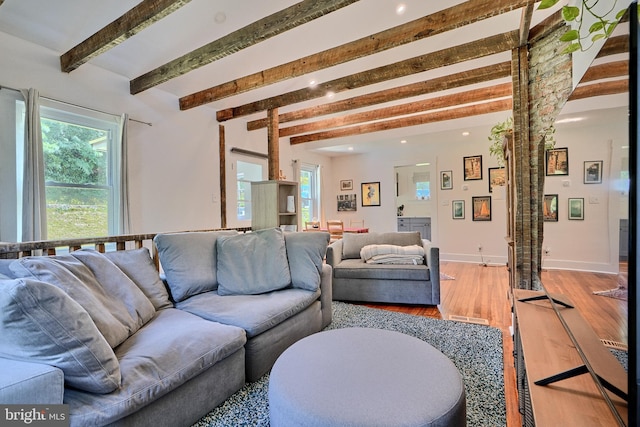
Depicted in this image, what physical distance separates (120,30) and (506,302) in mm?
4515

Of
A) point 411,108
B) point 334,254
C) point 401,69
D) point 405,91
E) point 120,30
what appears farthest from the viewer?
point 411,108

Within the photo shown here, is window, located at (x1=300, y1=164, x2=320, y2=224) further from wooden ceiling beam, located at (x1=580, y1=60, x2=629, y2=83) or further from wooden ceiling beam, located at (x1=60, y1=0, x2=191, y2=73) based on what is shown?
wooden ceiling beam, located at (x1=580, y1=60, x2=629, y2=83)

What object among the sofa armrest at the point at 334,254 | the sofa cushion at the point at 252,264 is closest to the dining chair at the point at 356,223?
the sofa armrest at the point at 334,254

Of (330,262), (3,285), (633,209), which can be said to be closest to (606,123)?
(633,209)

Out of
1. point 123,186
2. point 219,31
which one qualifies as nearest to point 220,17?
point 219,31

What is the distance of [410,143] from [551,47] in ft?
13.0

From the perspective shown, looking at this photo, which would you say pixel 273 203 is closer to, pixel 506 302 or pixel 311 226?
pixel 311 226

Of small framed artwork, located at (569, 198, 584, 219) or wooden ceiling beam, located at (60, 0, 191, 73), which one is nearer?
small framed artwork, located at (569, 198, 584, 219)

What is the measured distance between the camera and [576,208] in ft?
3.70

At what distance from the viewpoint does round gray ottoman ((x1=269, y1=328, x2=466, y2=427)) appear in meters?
0.97

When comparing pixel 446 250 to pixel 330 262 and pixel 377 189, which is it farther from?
pixel 330 262

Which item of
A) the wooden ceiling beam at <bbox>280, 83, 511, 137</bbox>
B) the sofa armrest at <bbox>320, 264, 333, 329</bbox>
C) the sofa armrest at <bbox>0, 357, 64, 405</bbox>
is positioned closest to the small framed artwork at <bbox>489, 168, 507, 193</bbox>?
the wooden ceiling beam at <bbox>280, 83, 511, 137</bbox>

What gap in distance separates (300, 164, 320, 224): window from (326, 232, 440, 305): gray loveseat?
3.39 meters

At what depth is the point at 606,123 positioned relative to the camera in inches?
34.9
